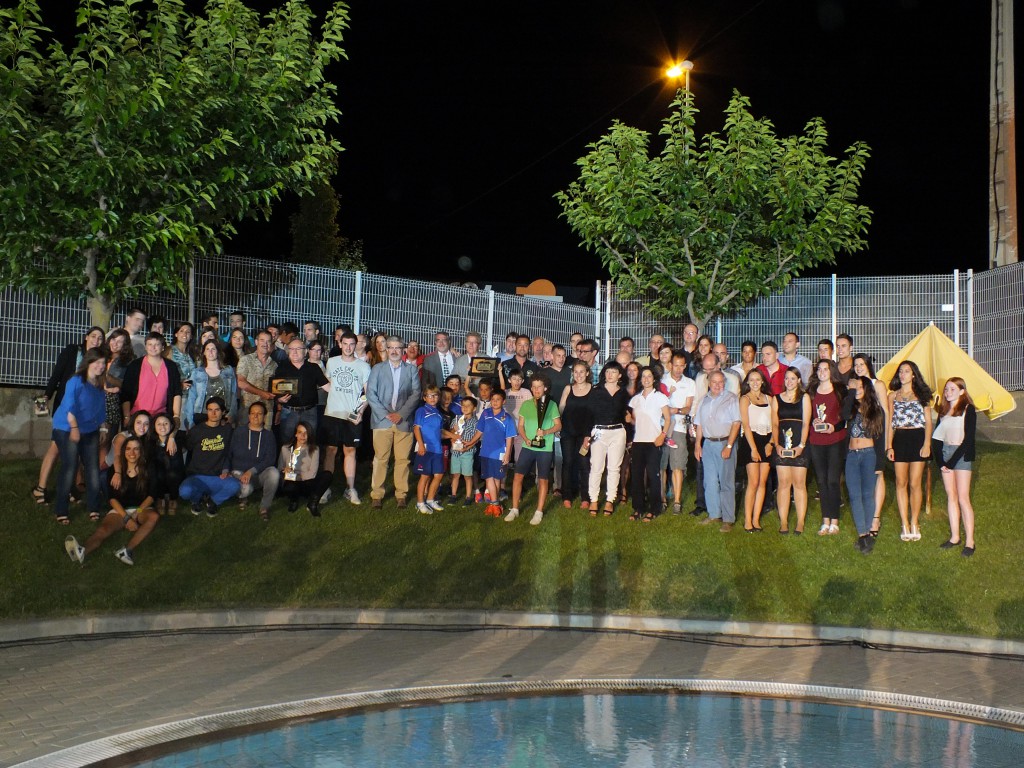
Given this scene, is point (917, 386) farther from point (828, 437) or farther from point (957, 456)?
point (828, 437)

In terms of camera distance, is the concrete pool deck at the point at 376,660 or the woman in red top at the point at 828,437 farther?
the woman in red top at the point at 828,437

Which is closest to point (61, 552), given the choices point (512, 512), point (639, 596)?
point (512, 512)

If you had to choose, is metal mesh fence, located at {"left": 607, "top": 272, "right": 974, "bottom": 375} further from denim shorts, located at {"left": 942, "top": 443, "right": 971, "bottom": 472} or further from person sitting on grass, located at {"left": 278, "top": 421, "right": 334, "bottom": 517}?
person sitting on grass, located at {"left": 278, "top": 421, "right": 334, "bottom": 517}

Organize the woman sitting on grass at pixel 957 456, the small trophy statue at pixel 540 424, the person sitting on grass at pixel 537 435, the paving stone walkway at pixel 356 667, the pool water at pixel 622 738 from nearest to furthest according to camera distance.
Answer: the pool water at pixel 622 738, the paving stone walkway at pixel 356 667, the woman sitting on grass at pixel 957 456, the person sitting on grass at pixel 537 435, the small trophy statue at pixel 540 424

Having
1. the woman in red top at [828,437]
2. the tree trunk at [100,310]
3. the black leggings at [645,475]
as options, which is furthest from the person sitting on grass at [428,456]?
the tree trunk at [100,310]

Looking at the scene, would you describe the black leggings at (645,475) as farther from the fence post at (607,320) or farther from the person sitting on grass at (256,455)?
the fence post at (607,320)

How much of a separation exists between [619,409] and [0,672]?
8212mm

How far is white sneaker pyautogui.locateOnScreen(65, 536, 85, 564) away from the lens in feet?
40.3

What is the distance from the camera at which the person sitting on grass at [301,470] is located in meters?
14.6

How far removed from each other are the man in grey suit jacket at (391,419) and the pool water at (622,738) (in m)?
6.86

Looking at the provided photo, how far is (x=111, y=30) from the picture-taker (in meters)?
15.3

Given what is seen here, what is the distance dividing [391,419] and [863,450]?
20.2ft

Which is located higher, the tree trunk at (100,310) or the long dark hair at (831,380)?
the tree trunk at (100,310)

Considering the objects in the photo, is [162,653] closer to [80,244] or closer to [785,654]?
[785,654]
